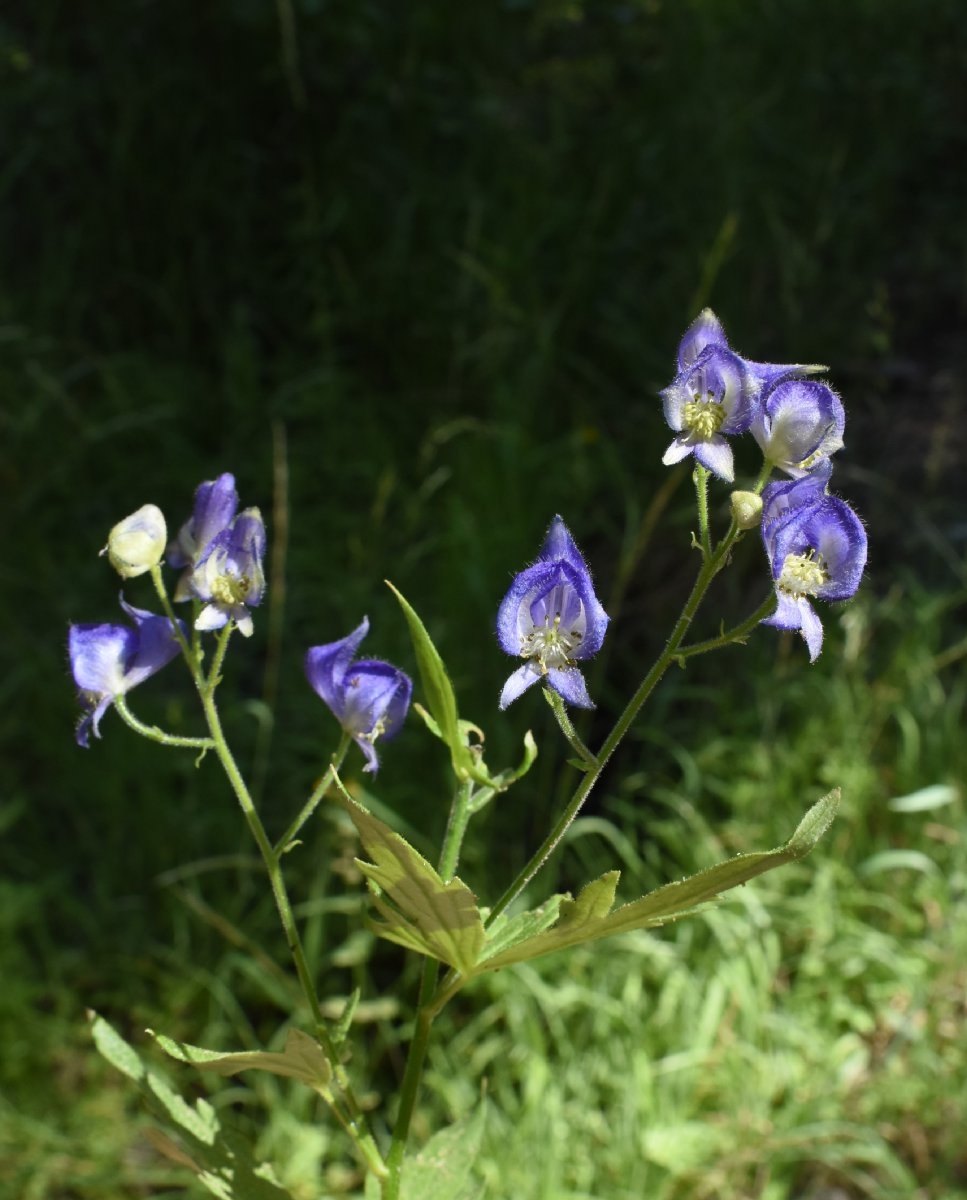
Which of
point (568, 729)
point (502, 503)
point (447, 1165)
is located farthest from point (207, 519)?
point (502, 503)

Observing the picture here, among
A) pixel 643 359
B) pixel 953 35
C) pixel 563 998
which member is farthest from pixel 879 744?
pixel 953 35

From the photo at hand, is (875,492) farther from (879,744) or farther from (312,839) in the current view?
(312,839)

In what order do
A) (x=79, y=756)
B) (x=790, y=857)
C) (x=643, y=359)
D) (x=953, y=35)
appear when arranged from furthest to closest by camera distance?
(x=953, y=35), (x=643, y=359), (x=79, y=756), (x=790, y=857)

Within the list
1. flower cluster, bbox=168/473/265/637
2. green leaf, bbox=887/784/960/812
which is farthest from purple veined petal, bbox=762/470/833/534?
green leaf, bbox=887/784/960/812

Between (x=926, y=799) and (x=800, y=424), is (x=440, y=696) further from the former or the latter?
(x=926, y=799)

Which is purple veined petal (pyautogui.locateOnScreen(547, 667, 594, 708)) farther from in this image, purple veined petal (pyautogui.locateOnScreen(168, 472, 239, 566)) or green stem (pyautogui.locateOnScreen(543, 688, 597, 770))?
purple veined petal (pyautogui.locateOnScreen(168, 472, 239, 566))
